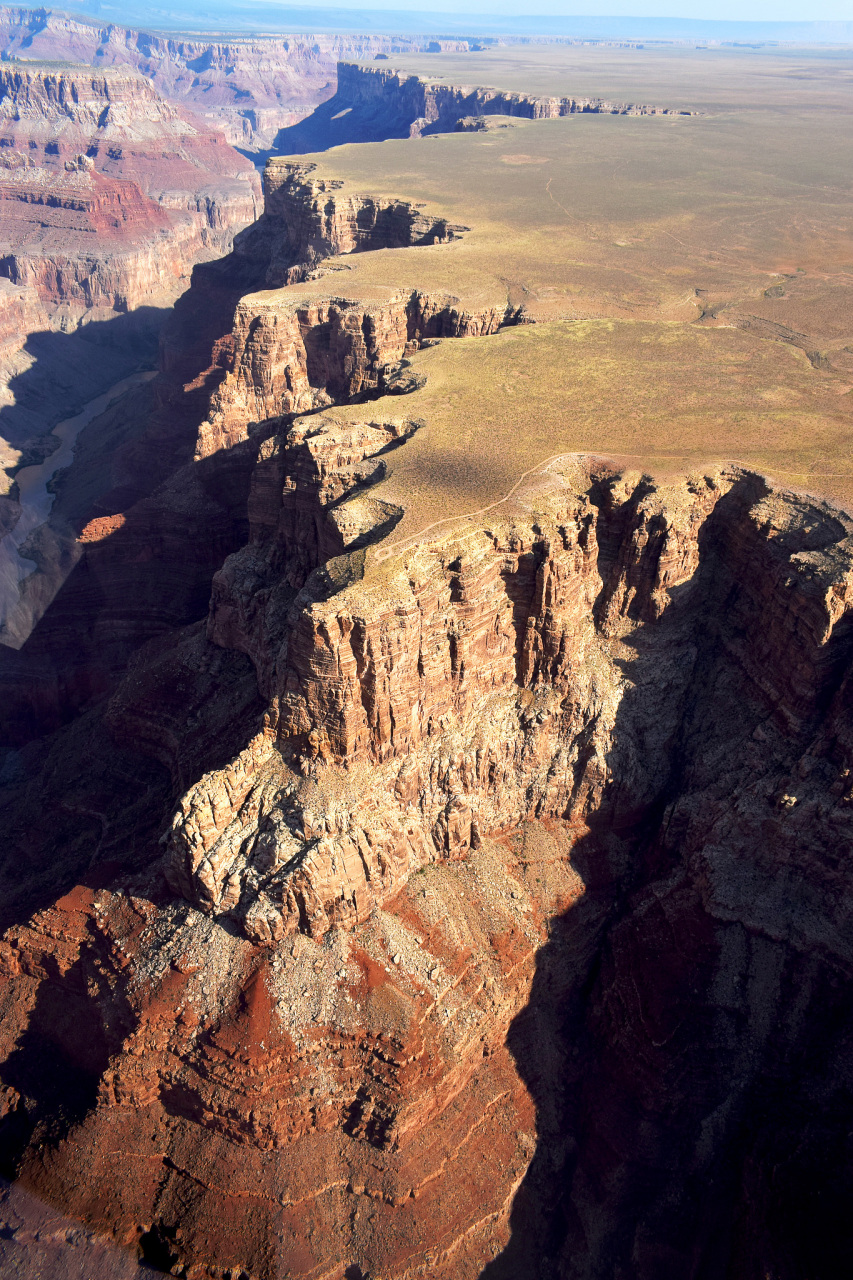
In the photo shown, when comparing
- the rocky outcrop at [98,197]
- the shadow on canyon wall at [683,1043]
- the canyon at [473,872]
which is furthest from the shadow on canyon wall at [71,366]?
the shadow on canyon wall at [683,1043]

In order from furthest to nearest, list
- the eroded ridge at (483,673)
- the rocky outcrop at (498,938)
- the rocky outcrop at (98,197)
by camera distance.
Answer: the rocky outcrop at (98,197) < the eroded ridge at (483,673) < the rocky outcrop at (498,938)

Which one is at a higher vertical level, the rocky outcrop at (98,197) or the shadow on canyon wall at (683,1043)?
the rocky outcrop at (98,197)

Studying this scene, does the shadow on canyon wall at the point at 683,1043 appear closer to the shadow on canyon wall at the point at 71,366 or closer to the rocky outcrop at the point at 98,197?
the shadow on canyon wall at the point at 71,366

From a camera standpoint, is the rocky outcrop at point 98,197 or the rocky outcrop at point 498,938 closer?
the rocky outcrop at point 498,938

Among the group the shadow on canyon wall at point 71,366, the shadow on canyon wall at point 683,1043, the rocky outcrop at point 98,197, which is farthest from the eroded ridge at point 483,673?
the rocky outcrop at point 98,197

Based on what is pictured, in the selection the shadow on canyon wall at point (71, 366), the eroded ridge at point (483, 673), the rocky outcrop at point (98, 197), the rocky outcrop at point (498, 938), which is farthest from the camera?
the rocky outcrop at point (98, 197)

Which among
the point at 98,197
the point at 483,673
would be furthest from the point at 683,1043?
the point at 98,197
